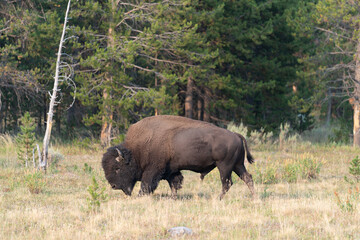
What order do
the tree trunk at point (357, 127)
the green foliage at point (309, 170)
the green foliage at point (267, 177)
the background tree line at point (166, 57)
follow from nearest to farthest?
the green foliage at point (267, 177) → the green foliage at point (309, 170) → the background tree line at point (166, 57) → the tree trunk at point (357, 127)

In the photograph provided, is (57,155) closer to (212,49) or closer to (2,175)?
(2,175)

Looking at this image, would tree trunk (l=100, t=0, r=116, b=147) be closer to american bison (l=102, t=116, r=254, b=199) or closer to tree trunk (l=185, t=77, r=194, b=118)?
tree trunk (l=185, t=77, r=194, b=118)

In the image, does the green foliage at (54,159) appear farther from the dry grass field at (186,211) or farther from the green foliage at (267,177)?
the green foliage at (267,177)

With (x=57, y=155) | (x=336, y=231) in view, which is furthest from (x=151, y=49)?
(x=336, y=231)

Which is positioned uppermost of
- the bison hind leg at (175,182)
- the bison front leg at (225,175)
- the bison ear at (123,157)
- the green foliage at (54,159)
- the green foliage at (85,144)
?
the bison ear at (123,157)

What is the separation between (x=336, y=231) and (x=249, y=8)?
1805 cm

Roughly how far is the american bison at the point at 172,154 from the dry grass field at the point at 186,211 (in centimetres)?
41

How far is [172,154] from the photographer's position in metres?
10.3

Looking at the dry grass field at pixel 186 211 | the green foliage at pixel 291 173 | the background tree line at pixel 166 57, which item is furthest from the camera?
the background tree line at pixel 166 57

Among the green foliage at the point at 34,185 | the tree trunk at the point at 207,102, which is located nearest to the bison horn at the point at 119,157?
the green foliage at the point at 34,185

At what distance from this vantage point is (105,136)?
20938 millimetres

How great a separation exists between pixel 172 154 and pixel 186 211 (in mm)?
1661

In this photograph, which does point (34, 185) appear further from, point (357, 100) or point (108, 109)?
point (357, 100)

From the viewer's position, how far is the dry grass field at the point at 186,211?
7.30 meters
